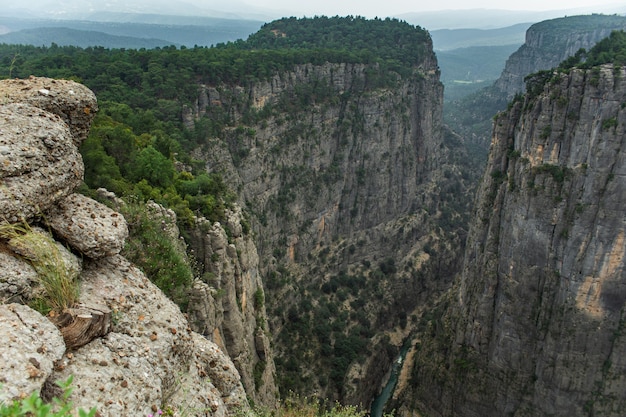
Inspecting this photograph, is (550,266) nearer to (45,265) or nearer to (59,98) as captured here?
(59,98)

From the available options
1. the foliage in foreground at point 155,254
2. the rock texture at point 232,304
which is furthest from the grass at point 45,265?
the rock texture at point 232,304

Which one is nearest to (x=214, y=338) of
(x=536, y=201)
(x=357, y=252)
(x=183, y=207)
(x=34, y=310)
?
(x=183, y=207)

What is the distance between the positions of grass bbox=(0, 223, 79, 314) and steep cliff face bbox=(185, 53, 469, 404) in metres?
33.9

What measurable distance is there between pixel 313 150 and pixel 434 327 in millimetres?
25684

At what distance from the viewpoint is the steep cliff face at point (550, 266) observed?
31.8m

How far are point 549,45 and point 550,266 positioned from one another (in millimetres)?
121324

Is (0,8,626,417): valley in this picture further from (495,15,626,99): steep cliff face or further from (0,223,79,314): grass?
(495,15,626,99): steep cliff face

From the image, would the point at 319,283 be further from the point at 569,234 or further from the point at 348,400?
the point at 569,234

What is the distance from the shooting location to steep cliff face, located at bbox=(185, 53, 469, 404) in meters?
46.8

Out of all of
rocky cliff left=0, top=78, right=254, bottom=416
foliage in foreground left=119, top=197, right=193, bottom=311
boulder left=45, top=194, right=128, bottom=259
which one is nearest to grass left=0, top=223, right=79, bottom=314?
rocky cliff left=0, top=78, right=254, bottom=416

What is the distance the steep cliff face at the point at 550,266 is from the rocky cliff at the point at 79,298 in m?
30.8

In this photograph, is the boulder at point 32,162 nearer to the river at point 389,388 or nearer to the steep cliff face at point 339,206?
the steep cliff face at point 339,206

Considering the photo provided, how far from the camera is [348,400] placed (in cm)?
4431

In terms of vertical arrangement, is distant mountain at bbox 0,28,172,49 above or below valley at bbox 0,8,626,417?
above
